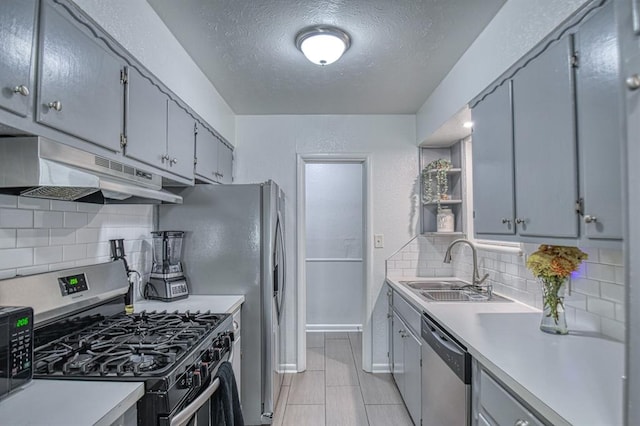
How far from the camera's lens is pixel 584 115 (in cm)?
116

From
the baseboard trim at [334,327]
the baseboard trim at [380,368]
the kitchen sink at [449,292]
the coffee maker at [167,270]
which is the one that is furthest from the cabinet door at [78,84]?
the baseboard trim at [334,327]

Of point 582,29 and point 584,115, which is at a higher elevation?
point 582,29

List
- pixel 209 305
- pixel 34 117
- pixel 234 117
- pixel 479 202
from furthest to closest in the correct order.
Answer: pixel 234 117, pixel 209 305, pixel 479 202, pixel 34 117

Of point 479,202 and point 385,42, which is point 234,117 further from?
point 479,202

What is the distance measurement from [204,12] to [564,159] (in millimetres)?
1731

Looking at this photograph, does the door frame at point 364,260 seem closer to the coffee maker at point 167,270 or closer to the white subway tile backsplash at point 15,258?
the coffee maker at point 167,270

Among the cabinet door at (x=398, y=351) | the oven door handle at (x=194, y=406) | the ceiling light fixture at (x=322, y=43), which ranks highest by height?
the ceiling light fixture at (x=322, y=43)

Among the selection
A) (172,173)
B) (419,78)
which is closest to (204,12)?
(172,173)

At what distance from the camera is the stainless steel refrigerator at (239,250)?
2400 millimetres

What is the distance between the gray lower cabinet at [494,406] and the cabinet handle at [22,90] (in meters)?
1.72

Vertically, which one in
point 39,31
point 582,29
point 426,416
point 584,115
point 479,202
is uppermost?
point 582,29

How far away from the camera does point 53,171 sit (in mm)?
1106

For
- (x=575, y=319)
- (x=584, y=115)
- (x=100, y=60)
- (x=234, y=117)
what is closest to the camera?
(x=584, y=115)

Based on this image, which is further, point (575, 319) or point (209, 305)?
point (209, 305)
